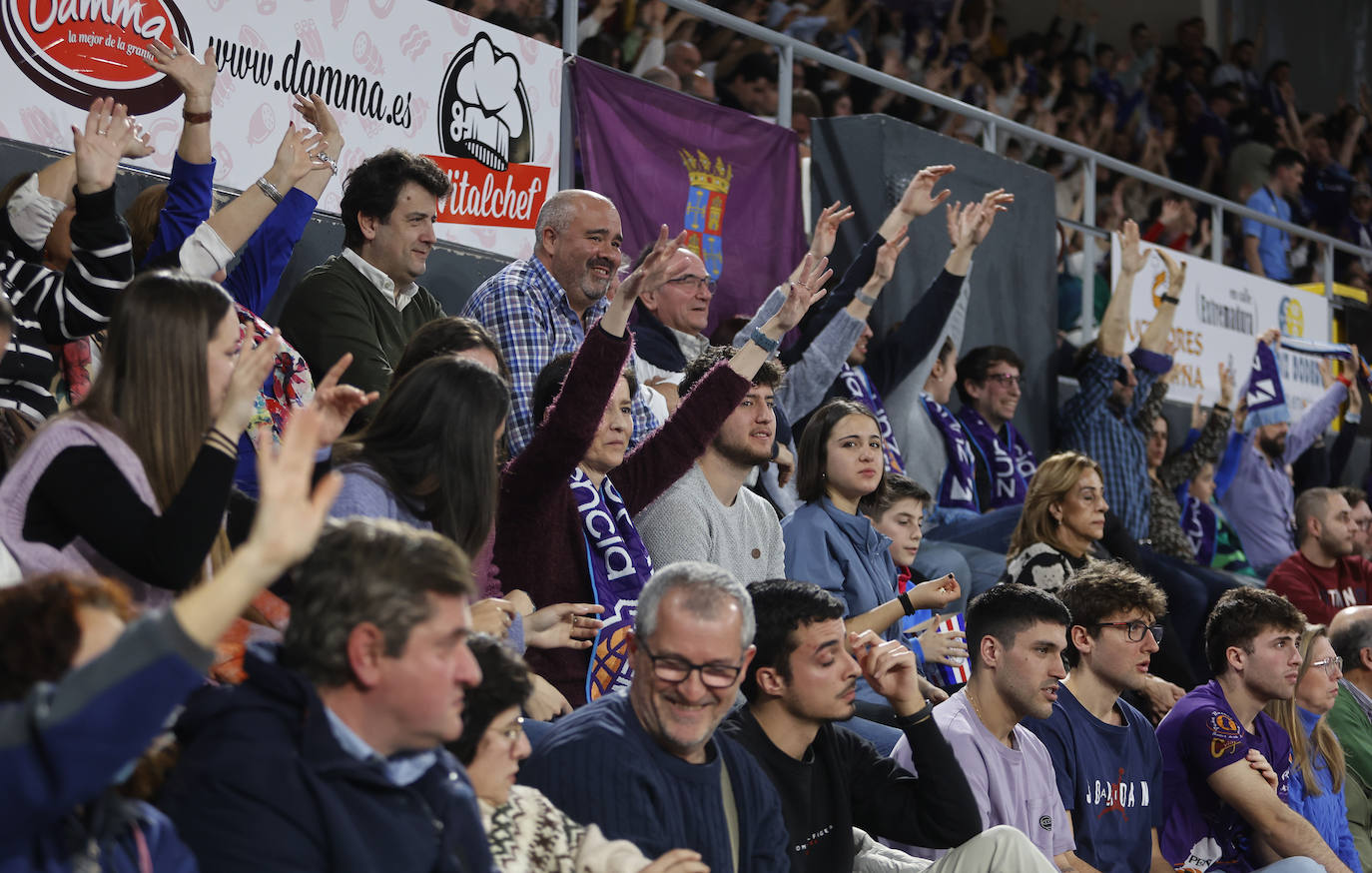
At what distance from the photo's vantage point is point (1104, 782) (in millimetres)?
4305

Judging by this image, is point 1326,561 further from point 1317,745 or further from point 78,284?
point 78,284

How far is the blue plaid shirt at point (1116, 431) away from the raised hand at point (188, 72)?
463 cm

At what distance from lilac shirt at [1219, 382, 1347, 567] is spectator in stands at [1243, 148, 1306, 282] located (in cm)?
209

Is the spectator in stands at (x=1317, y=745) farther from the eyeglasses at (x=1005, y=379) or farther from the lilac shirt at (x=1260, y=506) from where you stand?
the lilac shirt at (x=1260, y=506)

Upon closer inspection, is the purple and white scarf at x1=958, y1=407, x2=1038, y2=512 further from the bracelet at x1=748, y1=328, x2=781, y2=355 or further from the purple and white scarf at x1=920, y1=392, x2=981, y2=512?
the bracelet at x1=748, y1=328, x2=781, y2=355

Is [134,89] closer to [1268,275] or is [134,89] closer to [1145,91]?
[1268,275]

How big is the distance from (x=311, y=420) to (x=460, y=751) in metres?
0.68

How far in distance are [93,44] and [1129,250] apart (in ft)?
17.3

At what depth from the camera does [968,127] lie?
10266 mm

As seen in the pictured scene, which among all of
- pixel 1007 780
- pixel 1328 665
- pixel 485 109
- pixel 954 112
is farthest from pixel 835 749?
pixel 954 112

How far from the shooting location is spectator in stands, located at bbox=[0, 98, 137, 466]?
3285 millimetres

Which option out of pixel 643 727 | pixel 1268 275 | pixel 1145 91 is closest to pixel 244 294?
pixel 643 727

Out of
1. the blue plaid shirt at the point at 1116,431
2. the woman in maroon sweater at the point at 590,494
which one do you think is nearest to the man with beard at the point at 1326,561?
the blue plaid shirt at the point at 1116,431

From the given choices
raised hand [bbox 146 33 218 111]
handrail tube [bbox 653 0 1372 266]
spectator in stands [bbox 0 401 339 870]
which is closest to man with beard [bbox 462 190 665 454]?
raised hand [bbox 146 33 218 111]
